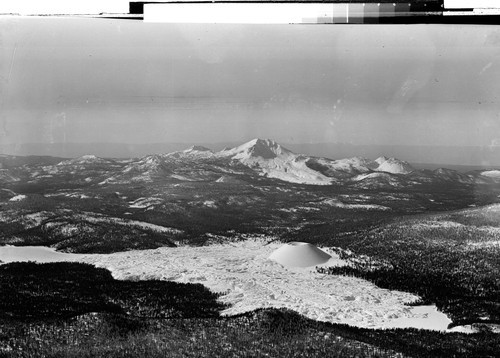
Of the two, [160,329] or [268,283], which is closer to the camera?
[160,329]

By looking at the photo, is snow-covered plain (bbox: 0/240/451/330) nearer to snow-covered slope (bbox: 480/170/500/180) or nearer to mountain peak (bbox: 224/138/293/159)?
mountain peak (bbox: 224/138/293/159)

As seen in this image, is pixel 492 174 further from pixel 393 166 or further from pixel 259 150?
pixel 259 150

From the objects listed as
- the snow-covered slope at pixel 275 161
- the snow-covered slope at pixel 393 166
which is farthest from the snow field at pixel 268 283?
the snow-covered slope at pixel 393 166

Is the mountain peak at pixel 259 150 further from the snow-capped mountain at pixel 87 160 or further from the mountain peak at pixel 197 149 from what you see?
the snow-capped mountain at pixel 87 160

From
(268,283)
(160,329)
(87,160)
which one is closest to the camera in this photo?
(160,329)

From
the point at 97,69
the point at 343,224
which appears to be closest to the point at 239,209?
the point at 343,224

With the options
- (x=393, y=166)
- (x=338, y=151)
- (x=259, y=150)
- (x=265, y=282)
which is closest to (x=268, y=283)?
(x=265, y=282)

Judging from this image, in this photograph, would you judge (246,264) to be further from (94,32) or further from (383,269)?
(94,32)
